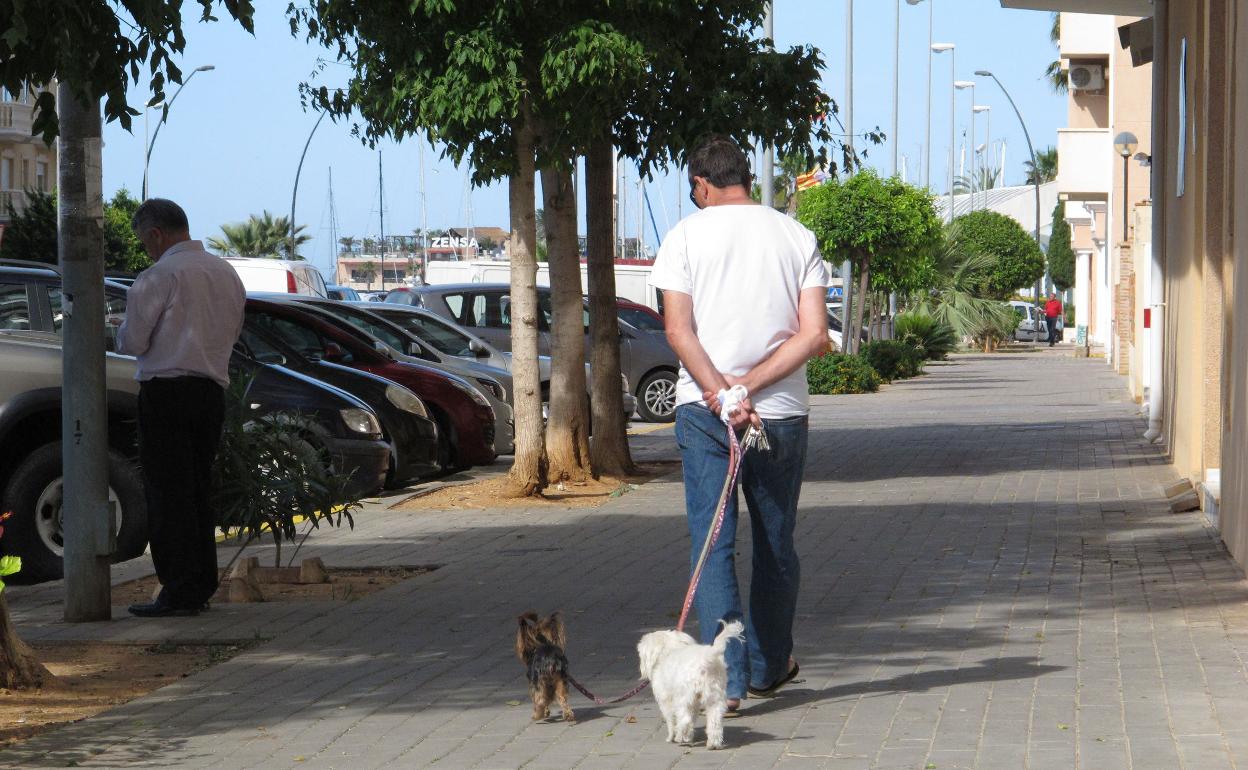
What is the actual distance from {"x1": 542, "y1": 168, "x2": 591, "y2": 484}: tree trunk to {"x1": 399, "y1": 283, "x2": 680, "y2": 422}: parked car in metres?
8.36

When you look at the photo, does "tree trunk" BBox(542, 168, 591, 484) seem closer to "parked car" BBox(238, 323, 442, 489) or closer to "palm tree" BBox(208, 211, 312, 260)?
"parked car" BBox(238, 323, 442, 489)

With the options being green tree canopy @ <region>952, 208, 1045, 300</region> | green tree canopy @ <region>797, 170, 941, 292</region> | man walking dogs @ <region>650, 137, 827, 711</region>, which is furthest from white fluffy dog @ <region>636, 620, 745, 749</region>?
green tree canopy @ <region>952, 208, 1045, 300</region>

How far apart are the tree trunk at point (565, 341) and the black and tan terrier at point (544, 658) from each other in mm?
8571

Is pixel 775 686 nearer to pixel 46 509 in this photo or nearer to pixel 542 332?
pixel 46 509

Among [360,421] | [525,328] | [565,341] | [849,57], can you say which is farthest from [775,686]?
[849,57]

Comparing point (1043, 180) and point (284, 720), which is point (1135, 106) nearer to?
point (284, 720)

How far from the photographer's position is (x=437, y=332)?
2016cm

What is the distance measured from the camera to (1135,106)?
3838 cm

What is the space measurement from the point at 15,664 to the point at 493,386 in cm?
1130

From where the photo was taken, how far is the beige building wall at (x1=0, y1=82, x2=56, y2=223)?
61562mm

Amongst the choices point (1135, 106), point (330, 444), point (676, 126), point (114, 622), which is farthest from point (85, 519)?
point (1135, 106)

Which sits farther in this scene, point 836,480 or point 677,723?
point 836,480

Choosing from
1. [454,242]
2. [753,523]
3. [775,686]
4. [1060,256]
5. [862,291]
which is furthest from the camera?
[454,242]

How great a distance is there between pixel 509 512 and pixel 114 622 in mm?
5048
